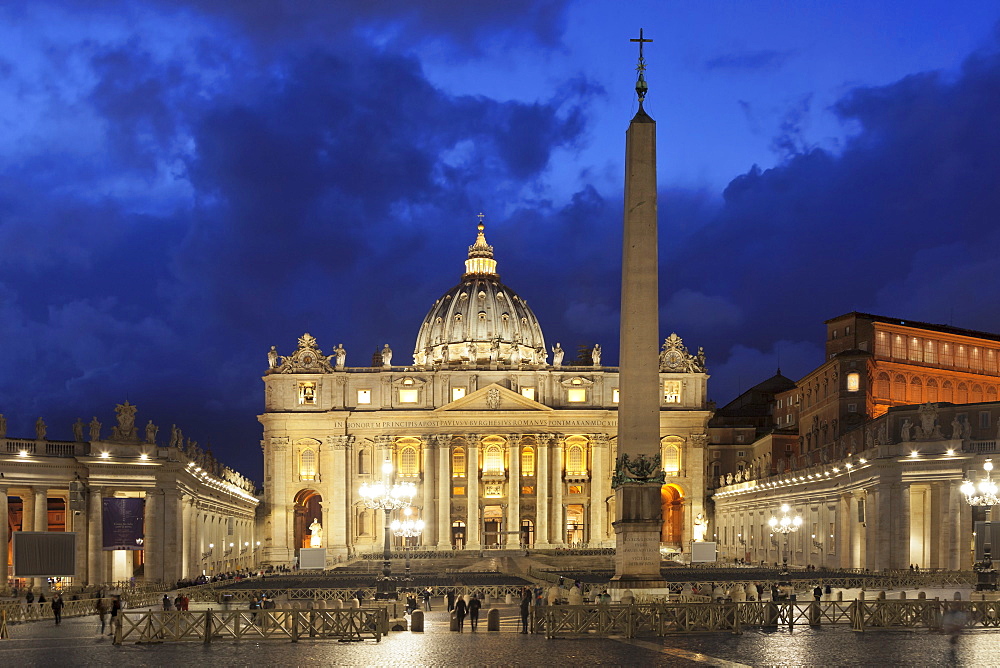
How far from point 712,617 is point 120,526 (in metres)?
33.1

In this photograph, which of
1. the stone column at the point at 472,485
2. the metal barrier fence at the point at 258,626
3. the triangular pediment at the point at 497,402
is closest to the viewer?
the metal barrier fence at the point at 258,626

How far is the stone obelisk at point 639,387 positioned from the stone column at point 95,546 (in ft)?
103

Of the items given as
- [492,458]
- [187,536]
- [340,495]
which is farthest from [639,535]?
[492,458]

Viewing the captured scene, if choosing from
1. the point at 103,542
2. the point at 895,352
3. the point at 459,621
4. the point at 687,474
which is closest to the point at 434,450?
the point at 687,474

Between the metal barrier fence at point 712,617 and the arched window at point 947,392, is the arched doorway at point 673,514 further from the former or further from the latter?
the metal barrier fence at point 712,617

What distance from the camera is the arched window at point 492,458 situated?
112938 mm

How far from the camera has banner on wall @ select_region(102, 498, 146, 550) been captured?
56.6 meters

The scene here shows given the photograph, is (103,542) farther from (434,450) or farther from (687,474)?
(687,474)

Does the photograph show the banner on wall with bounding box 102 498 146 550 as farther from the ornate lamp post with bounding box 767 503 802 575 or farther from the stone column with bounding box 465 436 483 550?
the stone column with bounding box 465 436 483 550

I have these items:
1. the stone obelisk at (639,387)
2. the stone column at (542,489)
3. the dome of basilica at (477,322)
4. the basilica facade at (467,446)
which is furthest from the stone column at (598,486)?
the stone obelisk at (639,387)

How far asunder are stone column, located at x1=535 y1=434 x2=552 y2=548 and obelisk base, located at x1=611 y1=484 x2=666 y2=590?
A: 7778 centimetres

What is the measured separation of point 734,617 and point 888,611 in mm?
3737

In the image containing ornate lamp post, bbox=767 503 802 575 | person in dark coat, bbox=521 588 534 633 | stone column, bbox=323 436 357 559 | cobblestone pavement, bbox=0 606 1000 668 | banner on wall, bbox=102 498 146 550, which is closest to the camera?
cobblestone pavement, bbox=0 606 1000 668

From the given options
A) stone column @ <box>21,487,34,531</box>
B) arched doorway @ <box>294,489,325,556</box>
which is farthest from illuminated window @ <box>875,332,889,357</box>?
stone column @ <box>21,487,34,531</box>
